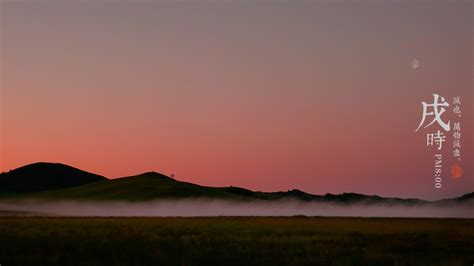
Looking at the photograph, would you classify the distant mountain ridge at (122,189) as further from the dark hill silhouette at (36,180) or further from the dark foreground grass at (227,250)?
the dark foreground grass at (227,250)

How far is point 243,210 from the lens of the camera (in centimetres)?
13962

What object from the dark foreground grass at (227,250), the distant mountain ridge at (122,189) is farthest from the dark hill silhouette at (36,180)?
the dark foreground grass at (227,250)

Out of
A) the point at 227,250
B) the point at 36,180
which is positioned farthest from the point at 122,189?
the point at 227,250

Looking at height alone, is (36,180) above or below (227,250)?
above

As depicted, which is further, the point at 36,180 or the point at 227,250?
the point at 36,180

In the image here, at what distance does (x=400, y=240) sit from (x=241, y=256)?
1348 cm

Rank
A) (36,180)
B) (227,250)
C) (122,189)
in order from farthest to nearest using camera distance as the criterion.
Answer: (36,180)
(122,189)
(227,250)

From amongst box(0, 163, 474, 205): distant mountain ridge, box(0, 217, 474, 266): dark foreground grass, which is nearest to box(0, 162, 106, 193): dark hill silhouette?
box(0, 163, 474, 205): distant mountain ridge

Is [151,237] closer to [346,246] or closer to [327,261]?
[346,246]

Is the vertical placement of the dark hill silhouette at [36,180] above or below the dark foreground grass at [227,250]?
above

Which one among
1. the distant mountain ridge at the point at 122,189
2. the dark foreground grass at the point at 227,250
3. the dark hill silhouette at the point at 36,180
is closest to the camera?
the dark foreground grass at the point at 227,250

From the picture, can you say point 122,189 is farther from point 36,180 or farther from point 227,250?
point 227,250

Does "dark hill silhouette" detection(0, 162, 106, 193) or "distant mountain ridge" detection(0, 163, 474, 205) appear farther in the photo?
"dark hill silhouette" detection(0, 162, 106, 193)

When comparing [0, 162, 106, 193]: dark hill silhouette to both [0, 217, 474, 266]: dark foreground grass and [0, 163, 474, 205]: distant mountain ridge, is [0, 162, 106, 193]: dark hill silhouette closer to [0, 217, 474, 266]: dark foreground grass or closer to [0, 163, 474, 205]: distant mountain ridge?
[0, 163, 474, 205]: distant mountain ridge
